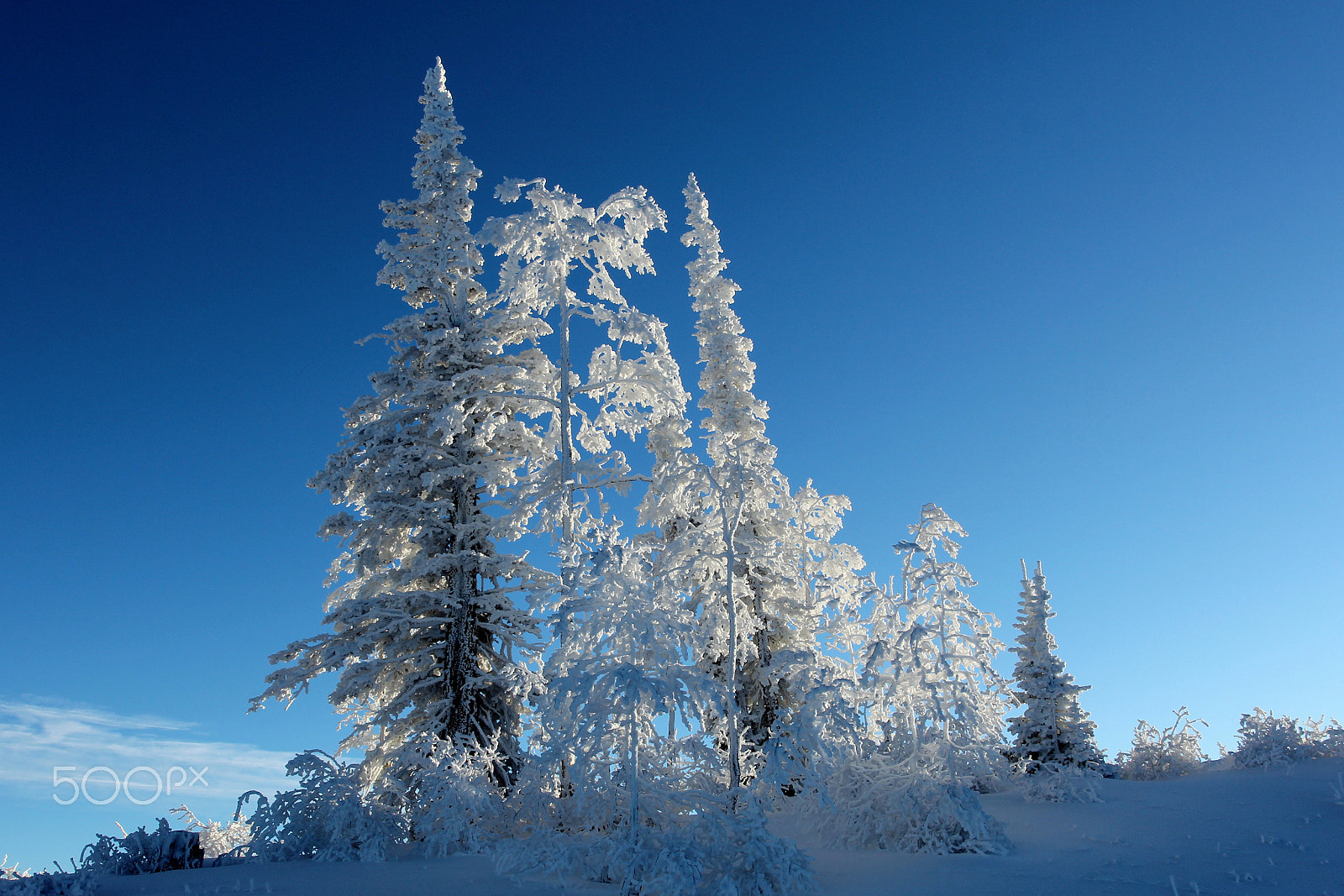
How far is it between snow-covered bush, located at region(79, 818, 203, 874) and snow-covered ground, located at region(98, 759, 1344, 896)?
42.5 inches

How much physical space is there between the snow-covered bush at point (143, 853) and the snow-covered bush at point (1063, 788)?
17.7 meters

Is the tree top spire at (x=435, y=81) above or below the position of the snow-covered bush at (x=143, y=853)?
above

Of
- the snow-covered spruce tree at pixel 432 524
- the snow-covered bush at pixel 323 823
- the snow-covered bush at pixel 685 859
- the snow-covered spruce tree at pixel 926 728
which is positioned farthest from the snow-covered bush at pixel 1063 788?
the snow-covered bush at pixel 323 823

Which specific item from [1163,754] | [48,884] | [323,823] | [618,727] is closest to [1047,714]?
[1163,754]

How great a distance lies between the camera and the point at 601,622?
11.3 metres

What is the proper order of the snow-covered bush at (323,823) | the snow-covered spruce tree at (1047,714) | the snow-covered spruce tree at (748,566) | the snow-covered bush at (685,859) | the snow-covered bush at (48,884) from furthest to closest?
1. the snow-covered spruce tree at (1047,714)
2. the snow-covered spruce tree at (748,566)
3. the snow-covered bush at (323,823)
4. the snow-covered bush at (685,859)
5. the snow-covered bush at (48,884)

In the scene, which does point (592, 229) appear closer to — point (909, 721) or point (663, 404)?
point (663, 404)

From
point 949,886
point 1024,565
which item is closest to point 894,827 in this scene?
point 949,886

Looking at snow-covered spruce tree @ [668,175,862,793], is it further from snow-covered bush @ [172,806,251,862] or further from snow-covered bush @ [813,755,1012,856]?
snow-covered bush @ [172,806,251,862]

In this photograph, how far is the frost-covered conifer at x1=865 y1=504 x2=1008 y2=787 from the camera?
1398 cm

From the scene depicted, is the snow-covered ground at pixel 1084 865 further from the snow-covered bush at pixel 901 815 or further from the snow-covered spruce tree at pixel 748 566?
the snow-covered spruce tree at pixel 748 566

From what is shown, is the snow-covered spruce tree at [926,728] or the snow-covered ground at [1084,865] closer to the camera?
the snow-covered ground at [1084,865]

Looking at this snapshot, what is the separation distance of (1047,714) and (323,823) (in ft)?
67.0

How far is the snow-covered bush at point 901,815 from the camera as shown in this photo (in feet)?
41.0
